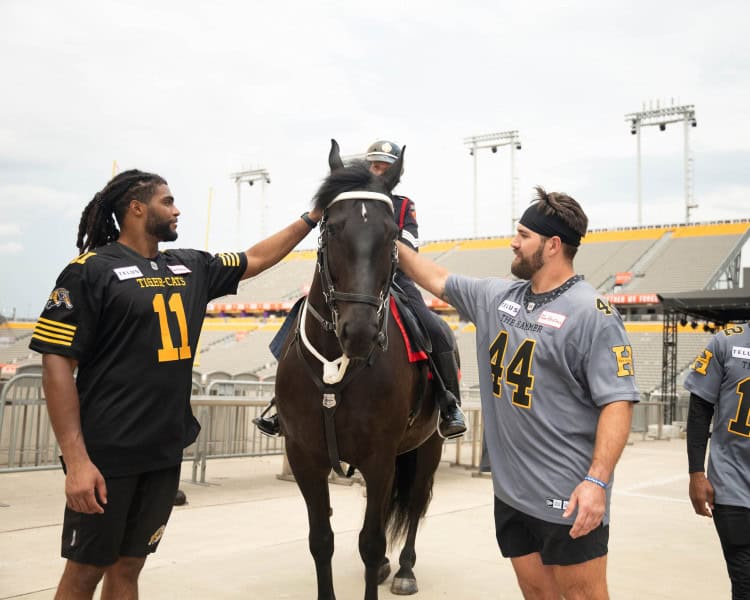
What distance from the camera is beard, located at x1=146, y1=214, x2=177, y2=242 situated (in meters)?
2.97

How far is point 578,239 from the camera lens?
2781 mm

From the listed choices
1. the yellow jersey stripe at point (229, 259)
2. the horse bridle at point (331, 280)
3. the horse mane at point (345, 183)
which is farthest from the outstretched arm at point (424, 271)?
the yellow jersey stripe at point (229, 259)

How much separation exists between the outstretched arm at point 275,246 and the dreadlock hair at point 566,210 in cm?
122

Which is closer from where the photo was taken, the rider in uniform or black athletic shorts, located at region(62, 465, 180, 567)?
black athletic shorts, located at region(62, 465, 180, 567)

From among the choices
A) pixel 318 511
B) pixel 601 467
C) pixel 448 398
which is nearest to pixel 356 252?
pixel 601 467

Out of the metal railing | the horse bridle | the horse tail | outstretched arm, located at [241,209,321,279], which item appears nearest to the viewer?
the horse bridle

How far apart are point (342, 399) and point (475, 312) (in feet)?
3.45

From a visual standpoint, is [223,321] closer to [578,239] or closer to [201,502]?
[201,502]

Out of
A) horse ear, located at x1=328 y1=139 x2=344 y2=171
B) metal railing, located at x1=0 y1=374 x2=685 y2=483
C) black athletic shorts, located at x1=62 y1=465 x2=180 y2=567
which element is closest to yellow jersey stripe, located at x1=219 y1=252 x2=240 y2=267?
horse ear, located at x1=328 y1=139 x2=344 y2=171

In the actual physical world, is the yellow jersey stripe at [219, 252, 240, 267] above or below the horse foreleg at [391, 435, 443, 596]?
above

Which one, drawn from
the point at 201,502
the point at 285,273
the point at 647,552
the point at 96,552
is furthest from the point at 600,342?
the point at 285,273

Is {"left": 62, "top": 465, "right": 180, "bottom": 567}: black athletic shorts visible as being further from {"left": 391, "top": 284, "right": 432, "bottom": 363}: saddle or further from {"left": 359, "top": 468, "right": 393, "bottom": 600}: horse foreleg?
{"left": 391, "top": 284, "right": 432, "bottom": 363}: saddle

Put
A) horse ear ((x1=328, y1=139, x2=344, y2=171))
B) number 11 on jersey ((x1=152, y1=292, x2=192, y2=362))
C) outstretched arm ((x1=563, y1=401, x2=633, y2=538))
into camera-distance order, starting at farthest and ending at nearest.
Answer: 1. horse ear ((x1=328, y1=139, x2=344, y2=171))
2. number 11 on jersey ((x1=152, y1=292, x2=192, y2=362))
3. outstretched arm ((x1=563, y1=401, x2=633, y2=538))

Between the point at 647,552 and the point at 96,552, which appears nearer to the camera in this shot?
the point at 96,552
